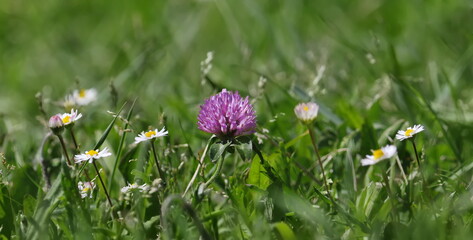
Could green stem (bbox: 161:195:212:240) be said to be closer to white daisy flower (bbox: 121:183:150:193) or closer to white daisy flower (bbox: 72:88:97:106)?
white daisy flower (bbox: 121:183:150:193)

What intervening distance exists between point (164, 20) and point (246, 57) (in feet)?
3.67

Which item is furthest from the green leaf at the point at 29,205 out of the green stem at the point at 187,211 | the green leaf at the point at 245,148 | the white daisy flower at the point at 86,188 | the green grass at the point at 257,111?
the green leaf at the point at 245,148

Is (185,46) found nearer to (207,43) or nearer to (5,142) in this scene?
(207,43)

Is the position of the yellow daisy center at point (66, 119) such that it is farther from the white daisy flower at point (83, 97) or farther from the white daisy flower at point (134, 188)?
the white daisy flower at point (83, 97)

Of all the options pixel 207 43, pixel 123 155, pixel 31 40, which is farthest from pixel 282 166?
pixel 31 40

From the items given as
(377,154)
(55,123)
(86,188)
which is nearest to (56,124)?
(55,123)

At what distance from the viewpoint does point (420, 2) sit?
322cm

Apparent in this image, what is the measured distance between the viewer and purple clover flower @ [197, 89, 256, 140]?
1623 mm

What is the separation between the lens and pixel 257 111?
2656 millimetres

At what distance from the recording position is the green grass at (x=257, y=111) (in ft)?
5.24

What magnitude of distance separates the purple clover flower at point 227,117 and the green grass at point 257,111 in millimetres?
139

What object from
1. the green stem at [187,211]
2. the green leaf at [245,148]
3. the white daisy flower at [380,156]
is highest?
the green leaf at [245,148]

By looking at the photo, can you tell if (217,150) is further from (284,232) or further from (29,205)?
(29,205)

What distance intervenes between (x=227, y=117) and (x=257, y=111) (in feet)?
3.39
